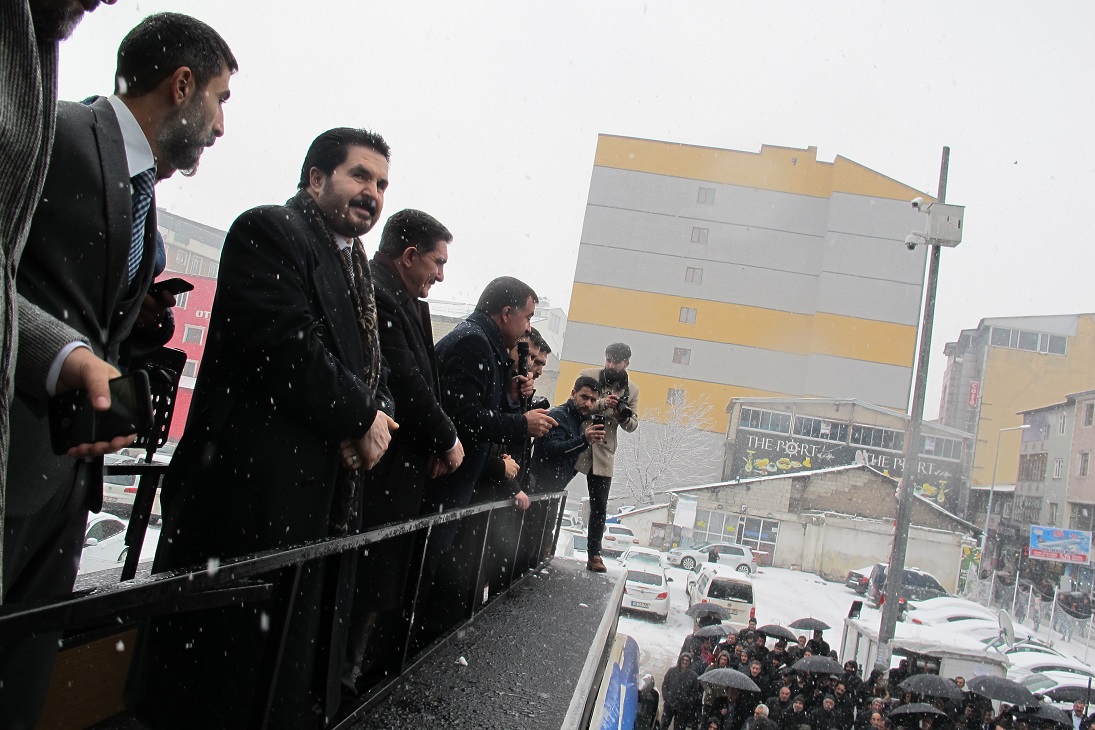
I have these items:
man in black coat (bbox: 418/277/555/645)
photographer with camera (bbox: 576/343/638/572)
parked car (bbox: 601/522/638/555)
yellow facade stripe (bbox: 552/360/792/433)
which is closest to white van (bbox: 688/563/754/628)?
parked car (bbox: 601/522/638/555)

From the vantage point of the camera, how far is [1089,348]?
4731 cm

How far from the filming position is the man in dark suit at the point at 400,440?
2.76 meters

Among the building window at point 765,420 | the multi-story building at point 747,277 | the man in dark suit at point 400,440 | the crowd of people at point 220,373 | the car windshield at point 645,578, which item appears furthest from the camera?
the multi-story building at point 747,277

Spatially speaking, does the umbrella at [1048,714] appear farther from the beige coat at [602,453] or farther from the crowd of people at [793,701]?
the beige coat at [602,453]

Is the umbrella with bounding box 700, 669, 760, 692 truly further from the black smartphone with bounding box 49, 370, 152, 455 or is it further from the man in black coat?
the black smartphone with bounding box 49, 370, 152, 455

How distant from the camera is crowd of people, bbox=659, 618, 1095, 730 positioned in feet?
30.4

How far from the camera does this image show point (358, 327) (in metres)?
2.33

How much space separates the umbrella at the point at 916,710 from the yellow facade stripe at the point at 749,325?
1366 inches

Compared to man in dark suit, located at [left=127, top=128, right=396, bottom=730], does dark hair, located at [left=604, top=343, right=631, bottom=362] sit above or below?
above

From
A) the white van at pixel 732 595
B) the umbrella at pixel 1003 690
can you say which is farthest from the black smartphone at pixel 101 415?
the white van at pixel 732 595

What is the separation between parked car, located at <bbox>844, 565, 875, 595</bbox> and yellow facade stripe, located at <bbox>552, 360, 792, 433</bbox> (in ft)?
48.0

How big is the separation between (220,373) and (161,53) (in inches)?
32.4

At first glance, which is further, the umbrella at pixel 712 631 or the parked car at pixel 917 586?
the parked car at pixel 917 586

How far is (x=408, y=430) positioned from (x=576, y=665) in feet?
4.89
